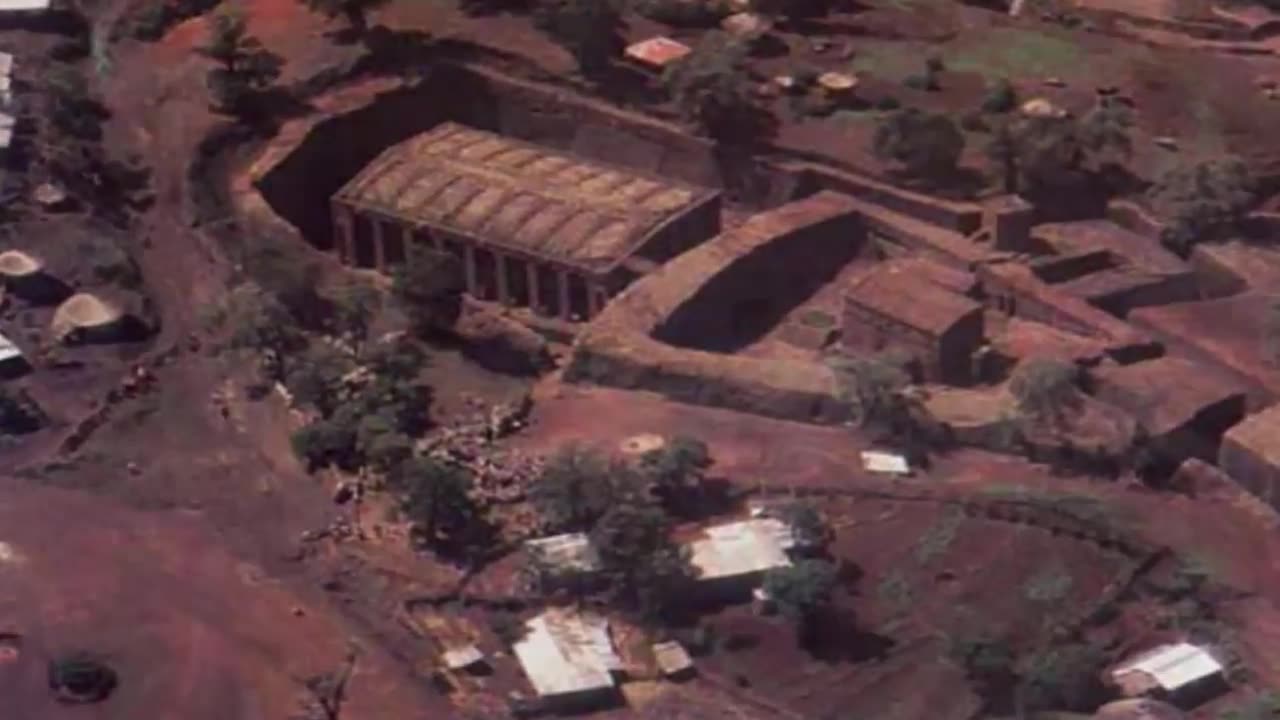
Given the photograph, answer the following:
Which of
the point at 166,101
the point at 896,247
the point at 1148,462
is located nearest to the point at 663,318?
the point at 896,247

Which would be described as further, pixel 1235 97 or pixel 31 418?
pixel 1235 97

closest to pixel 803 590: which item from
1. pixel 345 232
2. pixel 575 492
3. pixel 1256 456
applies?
pixel 575 492

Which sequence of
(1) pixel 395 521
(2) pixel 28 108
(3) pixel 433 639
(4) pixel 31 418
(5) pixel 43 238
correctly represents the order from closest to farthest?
(3) pixel 433 639, (1) pixel 395 521, (4) pixel 31 418, (5) pixel 43 238, (2) pixel 28 108

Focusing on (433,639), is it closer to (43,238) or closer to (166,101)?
(43,238)

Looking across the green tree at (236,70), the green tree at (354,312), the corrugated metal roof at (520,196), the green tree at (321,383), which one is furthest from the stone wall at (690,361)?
the green tree at (236,70)

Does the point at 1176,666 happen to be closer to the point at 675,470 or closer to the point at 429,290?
the point at 675,470

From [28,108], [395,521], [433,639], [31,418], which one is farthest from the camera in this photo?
[28,108]
